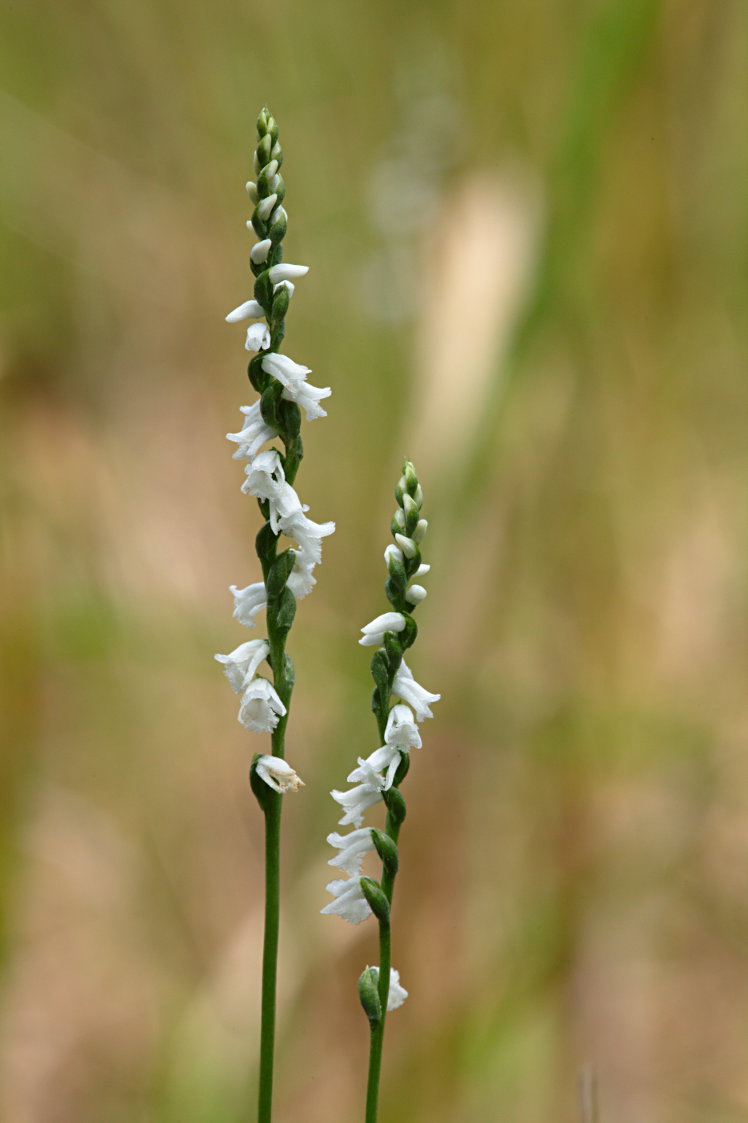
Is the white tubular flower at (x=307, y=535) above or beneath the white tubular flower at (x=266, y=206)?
beneath

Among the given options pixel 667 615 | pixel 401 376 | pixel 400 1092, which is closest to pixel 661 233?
pixel 401 376

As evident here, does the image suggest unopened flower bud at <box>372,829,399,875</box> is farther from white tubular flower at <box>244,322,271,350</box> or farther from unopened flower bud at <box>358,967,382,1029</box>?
white tubular flower at <box>244,322,271,350</box>

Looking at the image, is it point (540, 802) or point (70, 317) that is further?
point (70, 317)

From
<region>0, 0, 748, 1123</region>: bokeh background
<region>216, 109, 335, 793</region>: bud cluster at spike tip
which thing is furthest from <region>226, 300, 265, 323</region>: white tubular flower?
<region>0, 0, 748, 1123</region>: bokeh background

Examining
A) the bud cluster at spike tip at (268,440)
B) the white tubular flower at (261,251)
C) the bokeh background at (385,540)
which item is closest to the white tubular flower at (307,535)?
the bud cluster at spike tip at (268,440)

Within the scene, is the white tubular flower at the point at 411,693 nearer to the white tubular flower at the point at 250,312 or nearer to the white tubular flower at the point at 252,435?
the white tubular flower at the point at 252,435

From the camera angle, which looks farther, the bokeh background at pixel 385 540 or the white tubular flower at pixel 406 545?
the bokeh background at pixel 385 540

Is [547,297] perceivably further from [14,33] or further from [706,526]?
[14,33]
